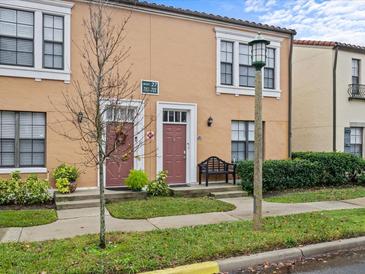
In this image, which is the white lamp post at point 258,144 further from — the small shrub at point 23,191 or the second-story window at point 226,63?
the second-story window at point 226,63

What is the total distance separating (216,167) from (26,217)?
6.63 metres

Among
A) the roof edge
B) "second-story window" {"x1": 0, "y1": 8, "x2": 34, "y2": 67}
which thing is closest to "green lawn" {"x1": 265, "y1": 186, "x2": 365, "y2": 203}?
the roof edge

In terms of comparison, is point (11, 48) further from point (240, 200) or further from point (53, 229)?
point (240, 200)

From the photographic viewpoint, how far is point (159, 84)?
39.3 feet

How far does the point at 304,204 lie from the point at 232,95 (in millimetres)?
4843

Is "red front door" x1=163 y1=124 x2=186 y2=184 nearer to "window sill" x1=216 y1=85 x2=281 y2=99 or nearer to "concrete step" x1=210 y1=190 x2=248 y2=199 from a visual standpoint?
"concrete step" x1=210 y1=190 x2=248 y2=199

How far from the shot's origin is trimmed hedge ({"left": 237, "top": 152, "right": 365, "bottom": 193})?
1180 cm

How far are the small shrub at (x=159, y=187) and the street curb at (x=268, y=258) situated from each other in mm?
5528

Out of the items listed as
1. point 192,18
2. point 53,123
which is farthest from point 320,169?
point 53,123

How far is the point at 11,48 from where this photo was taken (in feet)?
33.1

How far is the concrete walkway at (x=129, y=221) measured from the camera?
6867 mm

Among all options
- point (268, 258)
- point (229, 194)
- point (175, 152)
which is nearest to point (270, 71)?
point (175, 152)

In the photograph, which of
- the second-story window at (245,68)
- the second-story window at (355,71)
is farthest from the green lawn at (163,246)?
the second-story window at (355,71)

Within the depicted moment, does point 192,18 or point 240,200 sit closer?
point 240,200
